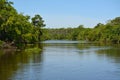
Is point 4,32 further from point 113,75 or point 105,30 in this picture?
point 105,30

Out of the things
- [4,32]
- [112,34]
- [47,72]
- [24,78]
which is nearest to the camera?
[24,78]

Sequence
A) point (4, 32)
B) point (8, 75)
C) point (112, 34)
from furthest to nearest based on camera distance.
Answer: point (112, 34), point (4, 32), point (8, 75)

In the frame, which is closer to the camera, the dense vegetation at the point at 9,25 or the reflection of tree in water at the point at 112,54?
the reflection of tree in water at the point at 112,54

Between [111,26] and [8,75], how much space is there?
108263mm

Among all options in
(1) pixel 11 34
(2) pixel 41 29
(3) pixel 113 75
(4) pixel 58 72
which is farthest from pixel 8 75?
(2) pixel 41 29

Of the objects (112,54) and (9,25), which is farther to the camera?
(9,25)

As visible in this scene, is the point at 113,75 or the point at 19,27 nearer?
the point at 113,75

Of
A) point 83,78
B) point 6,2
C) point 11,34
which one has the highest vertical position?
point 6,2

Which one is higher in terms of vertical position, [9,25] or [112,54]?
[9,25]

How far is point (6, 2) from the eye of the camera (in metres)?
67.4

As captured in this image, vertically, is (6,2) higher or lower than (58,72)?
higher

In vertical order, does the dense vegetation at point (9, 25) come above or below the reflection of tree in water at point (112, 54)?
above

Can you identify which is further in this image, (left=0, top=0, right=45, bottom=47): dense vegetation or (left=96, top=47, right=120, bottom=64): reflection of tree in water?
(left=0, top=0, right=45, bottom=47): dense vegetation

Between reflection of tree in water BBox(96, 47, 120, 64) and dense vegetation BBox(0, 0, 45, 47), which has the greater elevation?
dense vegetation BBox(0, 0, 45, 47)
